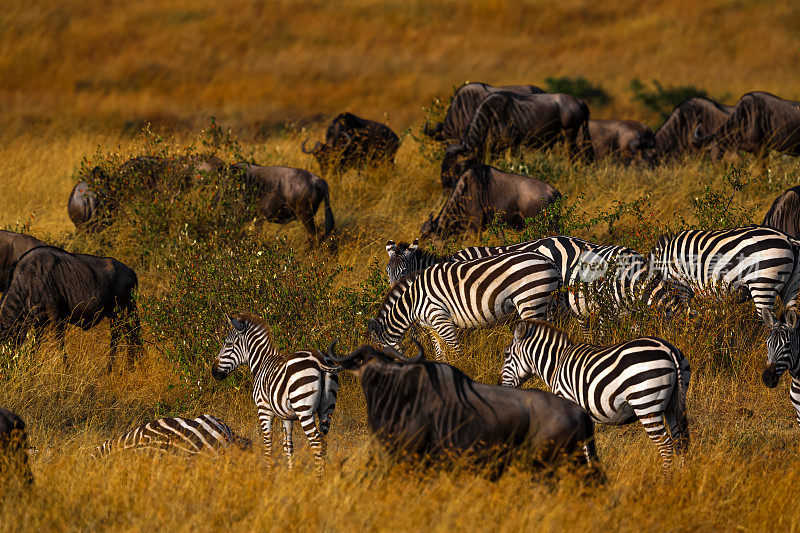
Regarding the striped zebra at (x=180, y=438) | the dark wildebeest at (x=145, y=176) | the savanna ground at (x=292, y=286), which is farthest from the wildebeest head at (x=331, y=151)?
the striped zebra at (x=180, y=438)

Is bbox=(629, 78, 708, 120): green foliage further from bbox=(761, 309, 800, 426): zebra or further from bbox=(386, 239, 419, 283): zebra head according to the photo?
bbox=(761, 309, 800, 426): zebra

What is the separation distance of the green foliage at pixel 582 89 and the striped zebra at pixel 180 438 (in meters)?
21.2

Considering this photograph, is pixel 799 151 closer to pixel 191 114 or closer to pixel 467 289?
pixel 467 289

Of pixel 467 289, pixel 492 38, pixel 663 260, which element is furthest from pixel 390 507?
pixel 492 38

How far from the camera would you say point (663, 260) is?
8.91 metres

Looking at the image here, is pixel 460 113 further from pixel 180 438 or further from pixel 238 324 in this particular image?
pixel 180 438

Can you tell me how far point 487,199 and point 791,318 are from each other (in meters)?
5.23

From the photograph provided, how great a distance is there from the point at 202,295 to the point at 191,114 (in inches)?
628

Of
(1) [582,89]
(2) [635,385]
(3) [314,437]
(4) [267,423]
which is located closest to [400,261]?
(4) [267,423]

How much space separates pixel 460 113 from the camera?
50.1 feet

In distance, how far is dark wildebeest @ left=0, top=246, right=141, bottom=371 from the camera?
28.7 feet

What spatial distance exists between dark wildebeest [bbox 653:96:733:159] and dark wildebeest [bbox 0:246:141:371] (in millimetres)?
10667

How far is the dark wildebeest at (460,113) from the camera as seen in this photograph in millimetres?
15102

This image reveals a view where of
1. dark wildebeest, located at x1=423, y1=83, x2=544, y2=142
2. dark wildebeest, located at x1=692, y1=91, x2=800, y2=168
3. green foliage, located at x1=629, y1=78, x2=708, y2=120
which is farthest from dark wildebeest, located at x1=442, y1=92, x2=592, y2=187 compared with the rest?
green foliage, located at x1=629, y1=78, x2=708, y2=120
